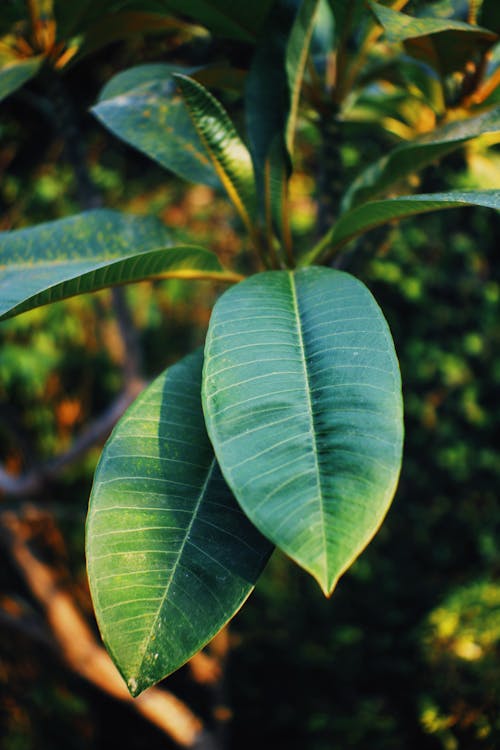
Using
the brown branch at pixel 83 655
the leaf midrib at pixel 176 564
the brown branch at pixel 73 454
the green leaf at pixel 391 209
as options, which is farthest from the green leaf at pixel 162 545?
the brown branch at pixel 83 655

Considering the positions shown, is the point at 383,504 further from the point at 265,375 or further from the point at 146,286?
the point at 146,286

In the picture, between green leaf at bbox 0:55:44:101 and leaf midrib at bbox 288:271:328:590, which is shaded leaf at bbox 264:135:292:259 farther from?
green leaf at bbox 0:55:44:101

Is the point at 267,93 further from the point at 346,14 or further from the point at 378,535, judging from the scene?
the point at 378,535

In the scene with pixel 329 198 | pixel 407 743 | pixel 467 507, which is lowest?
pixel 407 743

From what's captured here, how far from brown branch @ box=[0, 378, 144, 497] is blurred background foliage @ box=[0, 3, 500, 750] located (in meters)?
0.08

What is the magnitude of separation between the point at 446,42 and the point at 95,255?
1.84 ft

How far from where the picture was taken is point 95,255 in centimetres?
79

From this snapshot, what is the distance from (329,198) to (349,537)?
0.75 meters

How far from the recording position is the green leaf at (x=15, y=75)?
2.95 ft

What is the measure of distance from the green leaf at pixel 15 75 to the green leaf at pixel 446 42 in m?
0.53

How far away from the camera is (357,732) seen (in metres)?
1.81

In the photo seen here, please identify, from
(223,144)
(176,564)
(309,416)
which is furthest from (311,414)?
(223,144)

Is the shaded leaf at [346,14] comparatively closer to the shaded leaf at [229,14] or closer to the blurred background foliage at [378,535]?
the shaded leaf at [229,14]

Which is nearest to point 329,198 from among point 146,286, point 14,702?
point 146,286
